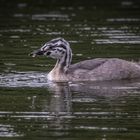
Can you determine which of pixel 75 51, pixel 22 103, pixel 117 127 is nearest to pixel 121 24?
pixel 75 51

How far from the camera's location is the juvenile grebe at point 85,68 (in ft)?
63.6

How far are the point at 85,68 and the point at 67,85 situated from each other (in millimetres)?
830

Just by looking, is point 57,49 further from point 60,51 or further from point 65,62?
point 65,62

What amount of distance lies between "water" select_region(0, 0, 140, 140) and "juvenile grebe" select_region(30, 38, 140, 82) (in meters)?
0.44

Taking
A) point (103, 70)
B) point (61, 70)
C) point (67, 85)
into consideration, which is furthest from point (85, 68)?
point (67, 85)

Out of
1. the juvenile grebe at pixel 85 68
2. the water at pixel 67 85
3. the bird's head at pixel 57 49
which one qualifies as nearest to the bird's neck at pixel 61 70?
the juvenile grebe at pixel 85 68

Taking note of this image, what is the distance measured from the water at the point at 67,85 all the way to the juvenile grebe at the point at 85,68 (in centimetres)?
44

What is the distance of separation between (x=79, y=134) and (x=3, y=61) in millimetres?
8394

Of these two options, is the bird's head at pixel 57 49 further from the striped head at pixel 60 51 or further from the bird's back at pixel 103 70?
the bird's back at pixel 103 70

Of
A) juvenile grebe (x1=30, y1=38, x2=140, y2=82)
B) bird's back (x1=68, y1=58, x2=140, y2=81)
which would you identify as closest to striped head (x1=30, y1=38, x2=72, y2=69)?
juvenile grebe (x1=30, y1=38, x2=140, y2=82)

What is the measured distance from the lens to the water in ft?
45.1

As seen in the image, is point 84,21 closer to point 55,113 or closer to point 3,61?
point 3,61

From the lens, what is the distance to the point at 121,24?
28.9 metres

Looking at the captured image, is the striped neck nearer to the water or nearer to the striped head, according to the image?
the striped head
